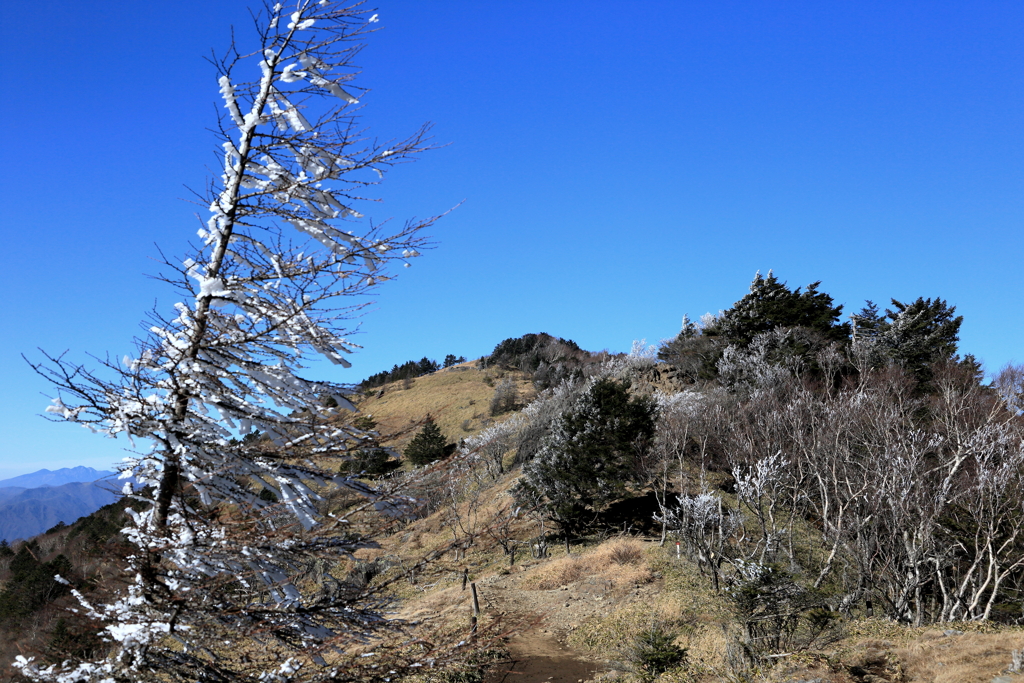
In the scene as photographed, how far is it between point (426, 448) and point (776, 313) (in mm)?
24799

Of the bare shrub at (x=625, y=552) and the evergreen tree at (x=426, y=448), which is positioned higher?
the evergreen tree at (x=426, y=448)

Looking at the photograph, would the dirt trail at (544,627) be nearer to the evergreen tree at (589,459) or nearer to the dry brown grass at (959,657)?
the evergreen tree at (589,459)

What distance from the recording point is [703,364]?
39250 mm

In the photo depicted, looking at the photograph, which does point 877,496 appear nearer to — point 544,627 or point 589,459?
point 544,627

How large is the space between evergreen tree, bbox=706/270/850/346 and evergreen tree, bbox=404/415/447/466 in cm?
2037

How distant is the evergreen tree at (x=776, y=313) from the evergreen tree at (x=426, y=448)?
2037 cm

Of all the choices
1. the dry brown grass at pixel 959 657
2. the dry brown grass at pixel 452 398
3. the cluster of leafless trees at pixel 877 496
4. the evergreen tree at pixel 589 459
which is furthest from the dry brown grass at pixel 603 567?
the dry brown grass at pixel 452 398

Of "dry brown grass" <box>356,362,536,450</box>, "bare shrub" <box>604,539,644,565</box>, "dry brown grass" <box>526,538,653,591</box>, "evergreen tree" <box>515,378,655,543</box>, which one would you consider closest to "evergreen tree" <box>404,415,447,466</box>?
"dry brown grass" <box>356,362,536,450</box>

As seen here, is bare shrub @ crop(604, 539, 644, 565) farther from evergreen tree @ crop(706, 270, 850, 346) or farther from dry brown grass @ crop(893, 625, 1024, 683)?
evergreen tree @ crop(706, 270, 850, 346)

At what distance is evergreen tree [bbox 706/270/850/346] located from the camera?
39.0 metres

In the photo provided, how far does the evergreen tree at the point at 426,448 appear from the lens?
32656 millimetres

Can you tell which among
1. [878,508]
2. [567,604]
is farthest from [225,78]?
[878,508]

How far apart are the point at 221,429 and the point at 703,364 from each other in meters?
37.7

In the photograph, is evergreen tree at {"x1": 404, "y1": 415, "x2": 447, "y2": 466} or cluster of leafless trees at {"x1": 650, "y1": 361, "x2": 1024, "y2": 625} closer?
cluster of leafless trees at {"x1": 650, "y1": 361, "x2": 1024, "y2": 625}
